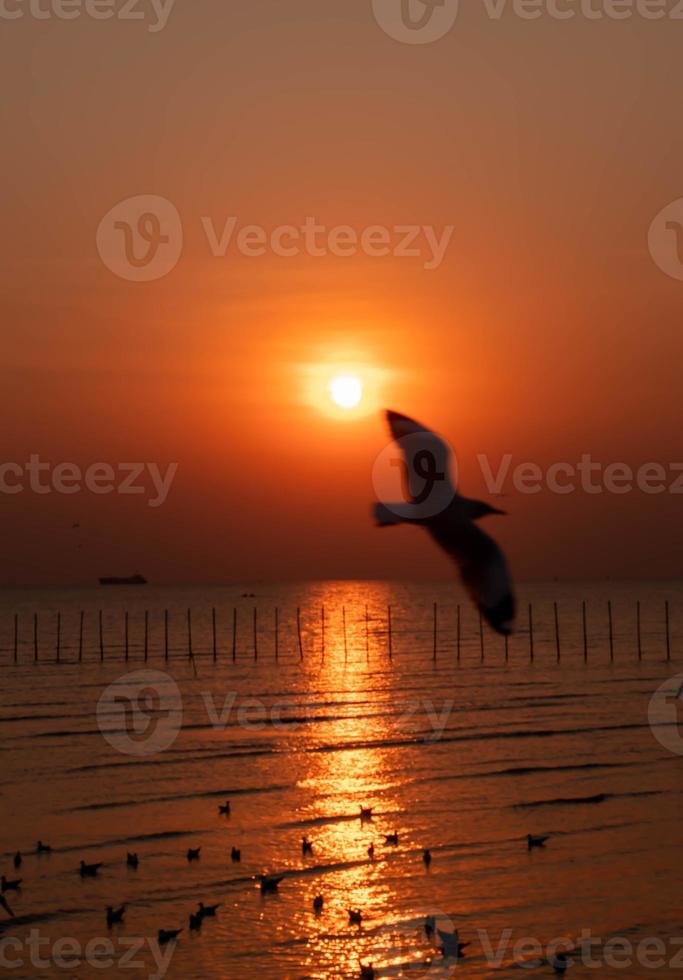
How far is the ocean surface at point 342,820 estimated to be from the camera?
22188mm

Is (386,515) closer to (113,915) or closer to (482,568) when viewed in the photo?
(482,568)

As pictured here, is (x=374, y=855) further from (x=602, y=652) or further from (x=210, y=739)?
(x=602, y=652)

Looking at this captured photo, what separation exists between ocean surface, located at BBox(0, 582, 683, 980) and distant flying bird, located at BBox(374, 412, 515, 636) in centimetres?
915

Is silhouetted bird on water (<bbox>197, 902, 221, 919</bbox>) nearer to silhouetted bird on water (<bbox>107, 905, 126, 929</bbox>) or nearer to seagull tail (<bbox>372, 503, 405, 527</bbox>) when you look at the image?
silhouetted bird on water (<bbox>107, 905, 126, 929</bbox>)

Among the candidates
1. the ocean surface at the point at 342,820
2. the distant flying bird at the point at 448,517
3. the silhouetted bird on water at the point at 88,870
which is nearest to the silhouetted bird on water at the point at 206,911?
the ocean surface at the point at 342,820

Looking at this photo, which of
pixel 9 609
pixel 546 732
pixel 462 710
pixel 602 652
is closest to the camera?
pixel 546 732

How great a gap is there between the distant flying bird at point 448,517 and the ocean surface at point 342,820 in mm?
9150

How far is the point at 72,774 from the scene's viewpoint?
3969 centimetres

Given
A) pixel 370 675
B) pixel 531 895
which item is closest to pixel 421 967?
pixel 531 895

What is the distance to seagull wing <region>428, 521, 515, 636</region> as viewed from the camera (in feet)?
47.5

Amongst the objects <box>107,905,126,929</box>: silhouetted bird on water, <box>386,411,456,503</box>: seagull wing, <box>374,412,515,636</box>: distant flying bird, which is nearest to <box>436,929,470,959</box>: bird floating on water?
<box>107,905,126,929</box>: silhouetted bird on water

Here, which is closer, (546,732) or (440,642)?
(546,732)

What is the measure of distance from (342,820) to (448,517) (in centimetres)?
1956

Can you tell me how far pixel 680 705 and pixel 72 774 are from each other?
2944 centimetres
